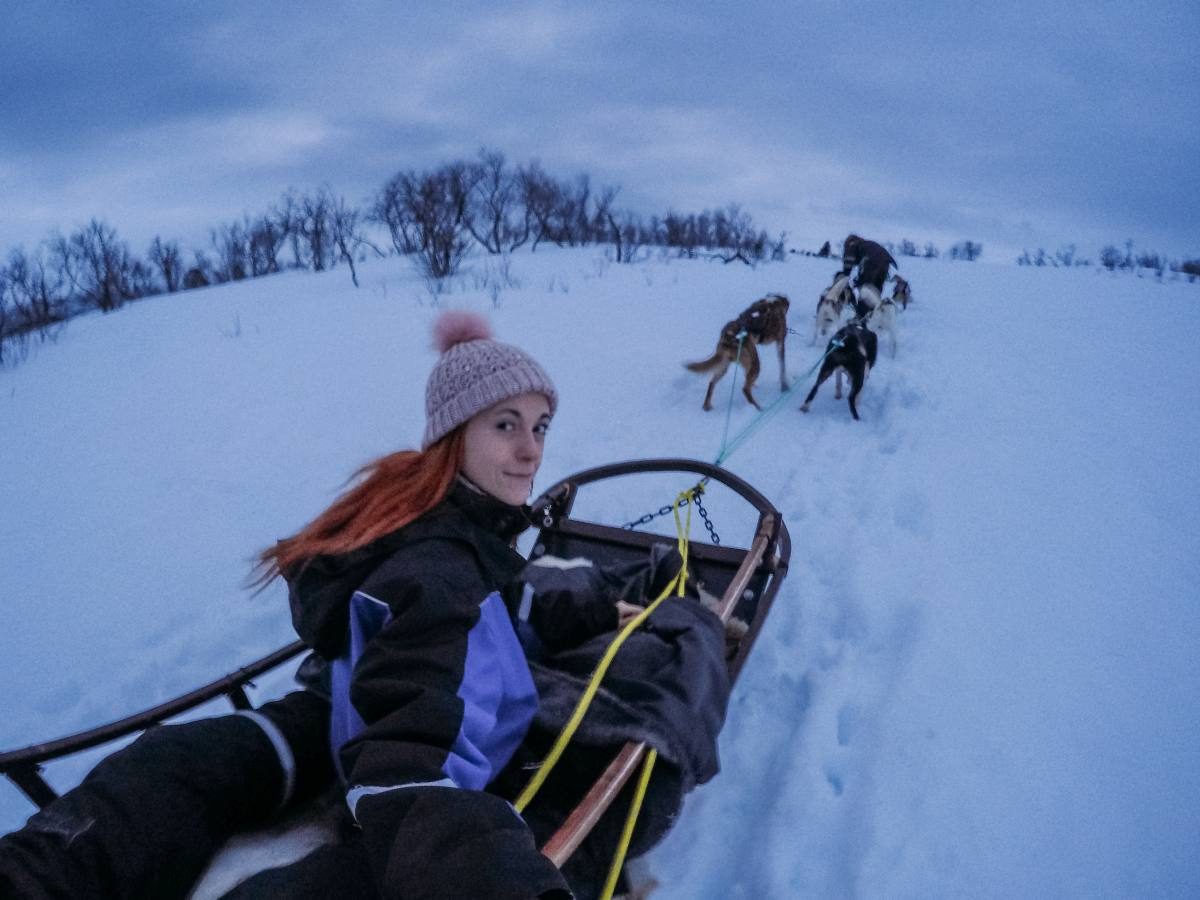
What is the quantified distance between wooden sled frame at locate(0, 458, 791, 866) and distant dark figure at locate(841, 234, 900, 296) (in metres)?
A: 6.47

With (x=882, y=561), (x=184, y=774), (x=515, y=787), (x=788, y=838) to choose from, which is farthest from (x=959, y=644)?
(x=184, y=774)

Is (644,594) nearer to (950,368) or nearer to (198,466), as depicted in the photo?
(198,466)

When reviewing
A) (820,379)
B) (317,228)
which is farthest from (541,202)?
(820,379)

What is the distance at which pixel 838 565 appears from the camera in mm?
3162

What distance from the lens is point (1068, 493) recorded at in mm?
3816

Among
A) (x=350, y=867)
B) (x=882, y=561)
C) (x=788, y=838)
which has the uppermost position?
(x=350, y=867)

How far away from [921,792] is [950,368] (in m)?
5.98

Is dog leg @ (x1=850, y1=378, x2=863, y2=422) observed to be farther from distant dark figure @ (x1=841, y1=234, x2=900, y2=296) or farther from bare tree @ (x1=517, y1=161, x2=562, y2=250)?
bare tree @ (x1=517, y1=161, x2=562, y2=250)

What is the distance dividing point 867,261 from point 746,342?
13.5ft

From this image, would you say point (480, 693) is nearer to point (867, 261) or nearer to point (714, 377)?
point (714, 377)

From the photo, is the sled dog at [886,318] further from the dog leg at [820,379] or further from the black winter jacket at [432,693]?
the black winter jacket at [432,693]

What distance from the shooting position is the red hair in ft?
4.25

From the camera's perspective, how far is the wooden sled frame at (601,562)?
1248 mm

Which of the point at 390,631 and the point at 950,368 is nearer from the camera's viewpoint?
the point at 390,631
